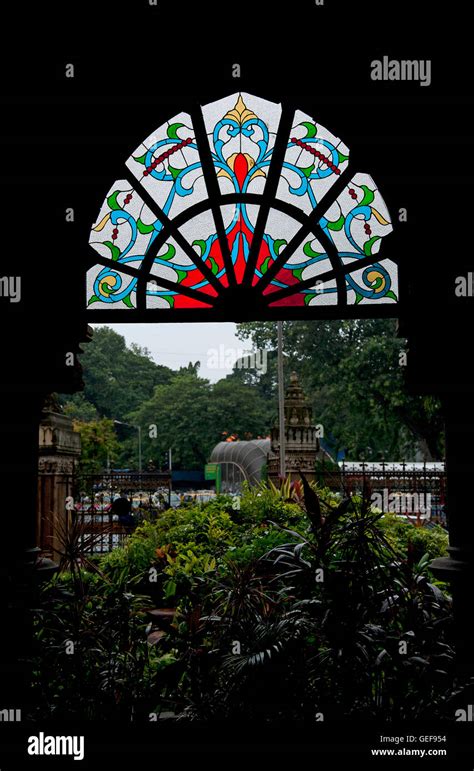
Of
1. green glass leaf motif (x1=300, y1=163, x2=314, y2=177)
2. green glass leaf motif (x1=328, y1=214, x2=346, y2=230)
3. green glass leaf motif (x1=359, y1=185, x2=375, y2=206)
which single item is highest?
green glass leaf motif (x1=300, y1=163, x2=314, y2=177)

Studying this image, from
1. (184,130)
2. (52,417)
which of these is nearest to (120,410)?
(52,417)

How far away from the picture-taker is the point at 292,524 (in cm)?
638

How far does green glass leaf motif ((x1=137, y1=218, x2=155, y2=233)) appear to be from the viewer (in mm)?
3904

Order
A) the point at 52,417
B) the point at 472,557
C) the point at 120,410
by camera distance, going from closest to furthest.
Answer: the point at 472,557, the point at 52,417, the point at 120,410

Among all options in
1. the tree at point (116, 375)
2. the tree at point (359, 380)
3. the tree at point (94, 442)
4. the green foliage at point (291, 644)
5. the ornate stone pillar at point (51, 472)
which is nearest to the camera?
the green foliage at point (291, 644)

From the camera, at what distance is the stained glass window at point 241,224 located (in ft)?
12.5

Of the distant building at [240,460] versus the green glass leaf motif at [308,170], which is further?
the distant building at [240,460]

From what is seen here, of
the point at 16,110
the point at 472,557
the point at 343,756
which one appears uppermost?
the point at 16,110

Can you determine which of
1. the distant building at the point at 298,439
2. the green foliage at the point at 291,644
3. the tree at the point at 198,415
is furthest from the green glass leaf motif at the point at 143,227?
the tree at the point at 198,415

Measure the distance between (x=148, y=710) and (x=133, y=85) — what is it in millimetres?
2829

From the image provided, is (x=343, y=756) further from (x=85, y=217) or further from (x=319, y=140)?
(x=319, y=140)

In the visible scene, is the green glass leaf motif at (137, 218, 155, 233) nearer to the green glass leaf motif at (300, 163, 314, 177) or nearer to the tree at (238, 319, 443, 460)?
the green glass leaf motif at (300, 163, 314, 177)

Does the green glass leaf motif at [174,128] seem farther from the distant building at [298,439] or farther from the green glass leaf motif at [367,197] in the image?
the distant building at [298,439]

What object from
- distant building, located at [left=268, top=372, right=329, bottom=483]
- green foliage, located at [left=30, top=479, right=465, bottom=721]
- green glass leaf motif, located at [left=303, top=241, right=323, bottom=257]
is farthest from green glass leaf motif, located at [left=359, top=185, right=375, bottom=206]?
distant building, located at [left=268, top=372, right=329, bottom=483]
